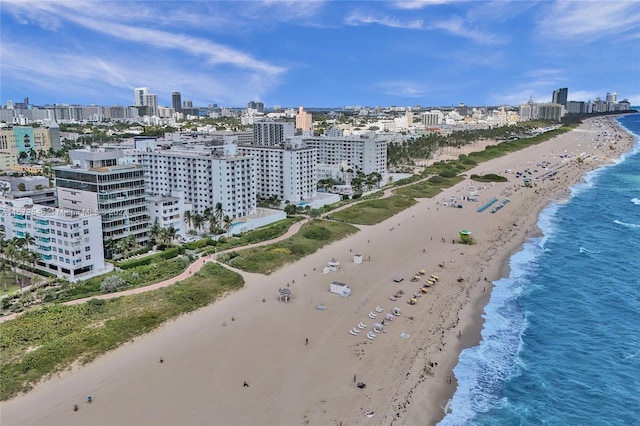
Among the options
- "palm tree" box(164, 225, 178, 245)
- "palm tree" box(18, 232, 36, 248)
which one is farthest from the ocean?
"palm tree" box(18, 232, 36, 248)

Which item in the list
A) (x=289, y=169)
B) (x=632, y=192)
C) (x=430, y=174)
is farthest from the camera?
(x=430, y=174)

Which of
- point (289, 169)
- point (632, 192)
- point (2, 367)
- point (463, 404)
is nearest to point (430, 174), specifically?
point (632, 192)

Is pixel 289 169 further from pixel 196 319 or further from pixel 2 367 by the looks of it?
pixel 2 367

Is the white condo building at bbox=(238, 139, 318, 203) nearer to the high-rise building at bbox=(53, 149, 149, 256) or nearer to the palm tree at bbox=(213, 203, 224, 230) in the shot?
the palm tree at bbox=(213, 203, 224, 230)

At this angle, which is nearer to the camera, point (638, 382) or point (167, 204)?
point (638, 382)

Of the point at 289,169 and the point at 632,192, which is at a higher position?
the point at 289,169

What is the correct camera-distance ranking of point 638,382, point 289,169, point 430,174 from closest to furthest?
point 638,382
point 289,169
point 430,174

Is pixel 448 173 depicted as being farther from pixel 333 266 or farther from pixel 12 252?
pixel 12 252
